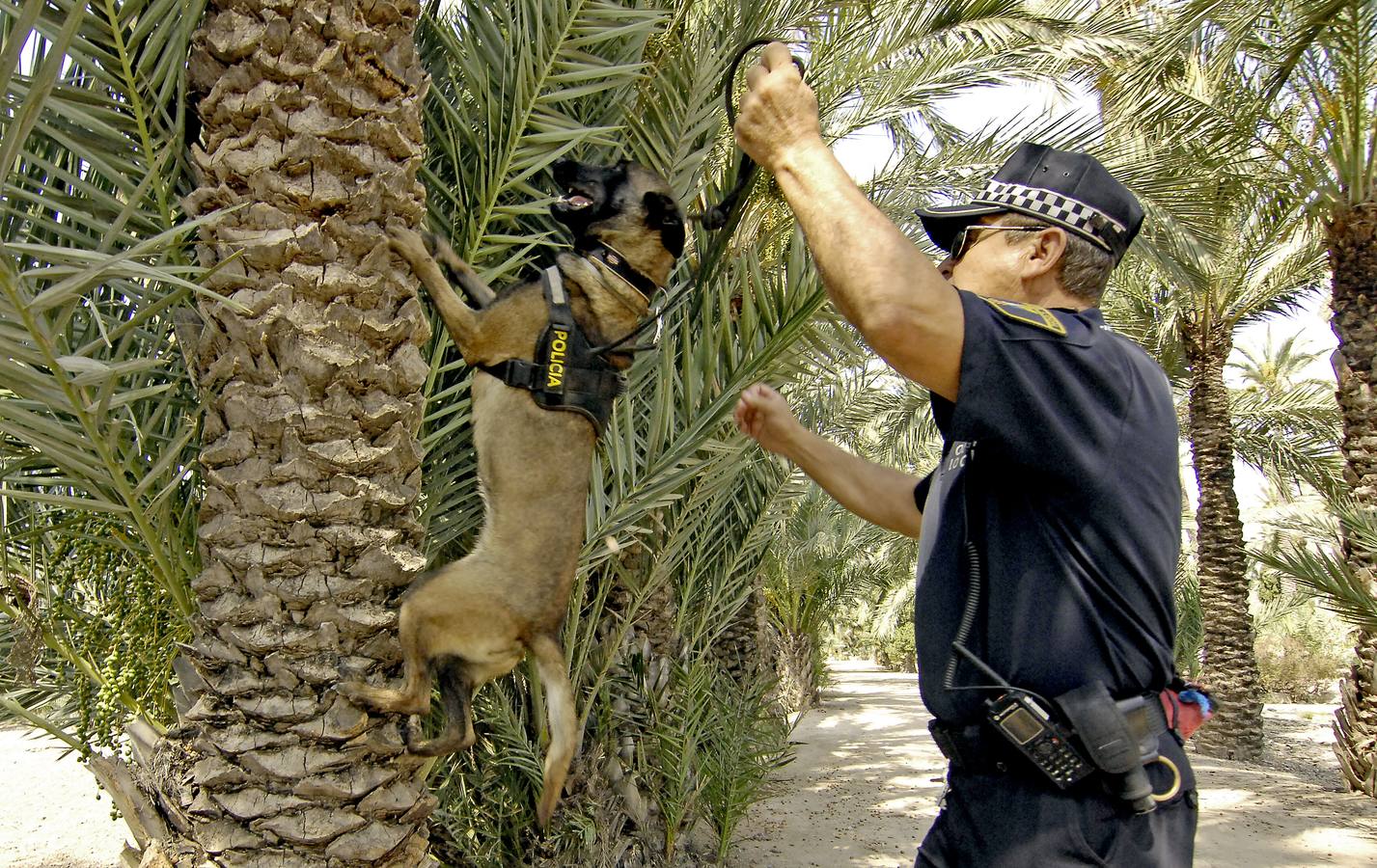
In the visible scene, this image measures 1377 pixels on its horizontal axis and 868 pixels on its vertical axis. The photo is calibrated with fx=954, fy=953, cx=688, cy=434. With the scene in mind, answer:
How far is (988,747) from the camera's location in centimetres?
196

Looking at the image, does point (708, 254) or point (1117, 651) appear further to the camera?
point (708, 254)

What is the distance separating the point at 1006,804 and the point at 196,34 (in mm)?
2798

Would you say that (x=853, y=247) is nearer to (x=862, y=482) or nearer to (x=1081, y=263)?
(x=1081, y=263)

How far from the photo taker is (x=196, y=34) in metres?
2.62

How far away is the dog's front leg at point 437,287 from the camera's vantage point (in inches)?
106

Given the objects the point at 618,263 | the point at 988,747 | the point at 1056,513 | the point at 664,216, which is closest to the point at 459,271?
the point at 618,263

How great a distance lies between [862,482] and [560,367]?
939 mm

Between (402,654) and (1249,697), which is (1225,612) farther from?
(402,654)

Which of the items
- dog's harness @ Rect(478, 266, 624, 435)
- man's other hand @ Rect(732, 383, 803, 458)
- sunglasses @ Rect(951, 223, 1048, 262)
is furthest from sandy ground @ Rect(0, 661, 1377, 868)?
sunglasses @ Rect(951, 223, 1048, 262)

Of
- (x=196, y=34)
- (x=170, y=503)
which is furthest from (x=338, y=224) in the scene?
(x=170, y=503)

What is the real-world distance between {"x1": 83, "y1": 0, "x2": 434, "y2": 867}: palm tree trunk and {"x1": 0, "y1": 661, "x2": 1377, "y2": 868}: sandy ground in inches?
202

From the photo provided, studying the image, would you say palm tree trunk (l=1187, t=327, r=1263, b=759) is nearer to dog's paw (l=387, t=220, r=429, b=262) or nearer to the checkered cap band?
the checkered cap band

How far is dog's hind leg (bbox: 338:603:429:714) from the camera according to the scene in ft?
8.26

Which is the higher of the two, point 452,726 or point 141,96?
point 141,96
